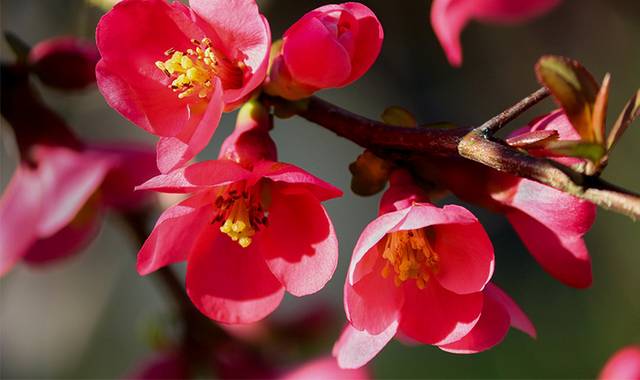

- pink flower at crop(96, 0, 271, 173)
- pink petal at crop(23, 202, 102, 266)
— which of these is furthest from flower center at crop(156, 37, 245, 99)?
pink petal at crop(23, 202, 102, 266)

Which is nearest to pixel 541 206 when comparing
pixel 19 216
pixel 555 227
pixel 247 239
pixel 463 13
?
pixel 555 227

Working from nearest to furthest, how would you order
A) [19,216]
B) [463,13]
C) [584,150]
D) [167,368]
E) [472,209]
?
[584,150], [463,13], [19,216], [167,368], [472,209]

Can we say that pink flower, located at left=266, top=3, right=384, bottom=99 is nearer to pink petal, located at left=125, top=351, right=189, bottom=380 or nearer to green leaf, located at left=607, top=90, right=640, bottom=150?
green leaf, located at left=607, top=90, right=640, bottom=150

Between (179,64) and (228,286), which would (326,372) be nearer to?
(228,286)

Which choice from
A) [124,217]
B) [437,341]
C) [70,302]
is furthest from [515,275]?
[437,341]

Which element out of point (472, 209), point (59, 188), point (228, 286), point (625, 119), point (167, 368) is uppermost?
point (625, 119)

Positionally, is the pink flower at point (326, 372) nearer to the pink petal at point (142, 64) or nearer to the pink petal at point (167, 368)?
the pink petal at point (167, 368)
